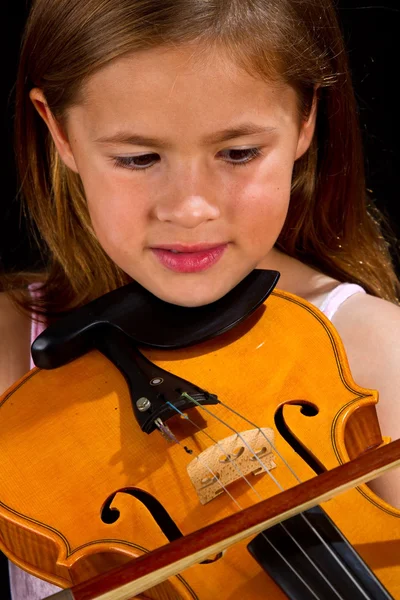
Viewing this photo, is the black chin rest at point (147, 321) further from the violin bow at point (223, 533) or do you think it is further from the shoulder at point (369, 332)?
the violin bow at point (223, 533)

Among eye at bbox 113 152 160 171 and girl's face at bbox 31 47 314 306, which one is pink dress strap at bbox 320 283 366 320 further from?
eye at bbox 113 152 160 171

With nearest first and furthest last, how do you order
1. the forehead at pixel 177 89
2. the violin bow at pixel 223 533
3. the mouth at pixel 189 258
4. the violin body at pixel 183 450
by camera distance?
the violin bow at pixel 223 533
the violin body at pixel 183 450
the forehead at pixel 177 89
the mouth at pixel 189 258

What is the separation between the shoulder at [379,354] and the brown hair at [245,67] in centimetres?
15

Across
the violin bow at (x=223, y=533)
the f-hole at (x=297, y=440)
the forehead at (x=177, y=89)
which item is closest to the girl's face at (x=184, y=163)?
the forehead at (x=177, y=89)

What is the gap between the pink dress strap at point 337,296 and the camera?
1.13 meters

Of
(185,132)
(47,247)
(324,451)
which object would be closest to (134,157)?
(185,132)

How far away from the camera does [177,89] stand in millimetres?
839

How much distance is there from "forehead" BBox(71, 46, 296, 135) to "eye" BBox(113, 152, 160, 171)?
0.14ft

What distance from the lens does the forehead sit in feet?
2.76

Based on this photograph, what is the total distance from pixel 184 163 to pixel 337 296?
0.36 metres

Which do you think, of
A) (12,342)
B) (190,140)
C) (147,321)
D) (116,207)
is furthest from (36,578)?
(190,140)

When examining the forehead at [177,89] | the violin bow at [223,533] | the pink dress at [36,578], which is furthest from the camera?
the pink dress at [36,578]

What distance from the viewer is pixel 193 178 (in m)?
0.86

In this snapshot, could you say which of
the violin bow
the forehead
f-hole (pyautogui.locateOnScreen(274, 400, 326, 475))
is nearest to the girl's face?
the forehead
